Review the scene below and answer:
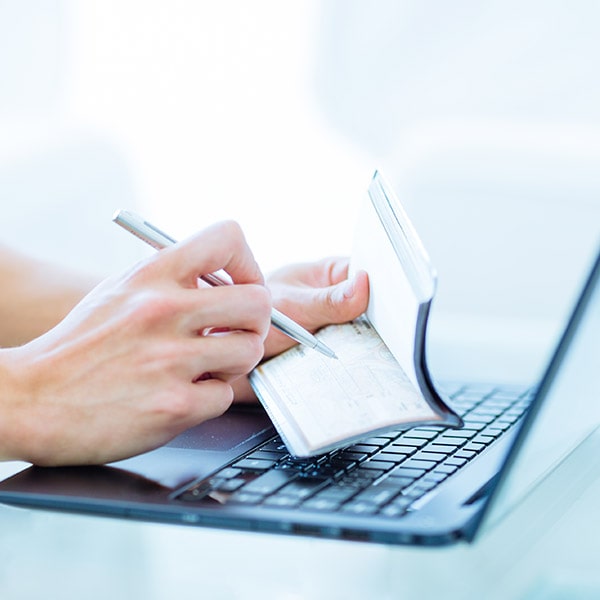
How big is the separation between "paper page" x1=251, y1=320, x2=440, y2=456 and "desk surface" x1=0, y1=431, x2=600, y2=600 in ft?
0.39

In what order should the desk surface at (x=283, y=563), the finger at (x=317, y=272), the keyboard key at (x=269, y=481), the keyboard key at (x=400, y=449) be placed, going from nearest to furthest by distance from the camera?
the desk surface at (x=283, y=563)
the keyboard key at (x=269, y=481)
the keyboard key at (x=400, y=449)
the finger at (x=317, y=272)

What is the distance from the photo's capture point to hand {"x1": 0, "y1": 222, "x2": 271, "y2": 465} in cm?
72

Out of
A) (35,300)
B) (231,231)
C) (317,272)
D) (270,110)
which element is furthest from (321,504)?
(270,110)

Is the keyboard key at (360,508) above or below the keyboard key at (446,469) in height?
above

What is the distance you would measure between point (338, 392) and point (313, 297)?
0.15 metres

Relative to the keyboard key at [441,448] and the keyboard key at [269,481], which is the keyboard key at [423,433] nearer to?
the keyboard key at [441,448]

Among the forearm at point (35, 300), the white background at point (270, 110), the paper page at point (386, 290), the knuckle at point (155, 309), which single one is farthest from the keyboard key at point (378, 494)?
the white background at point (270, 110)

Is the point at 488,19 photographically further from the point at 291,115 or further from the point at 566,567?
the point at 566,567

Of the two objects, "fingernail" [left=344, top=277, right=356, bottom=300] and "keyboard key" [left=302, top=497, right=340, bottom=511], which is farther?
"fingernail" [left=344, top=277, right=356, bottom=300]

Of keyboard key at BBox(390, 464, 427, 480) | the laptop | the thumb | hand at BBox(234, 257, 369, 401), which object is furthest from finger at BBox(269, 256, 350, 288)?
keyboard key at BBox(390, 464, 427, 480)

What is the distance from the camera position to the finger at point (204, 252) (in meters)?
0.74

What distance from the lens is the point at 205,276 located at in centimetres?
80

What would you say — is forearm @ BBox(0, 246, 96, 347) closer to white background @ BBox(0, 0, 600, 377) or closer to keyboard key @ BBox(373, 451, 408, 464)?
keyboard key @ BBox(373, 451, 408, 464)

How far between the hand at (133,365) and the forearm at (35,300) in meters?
0.32
